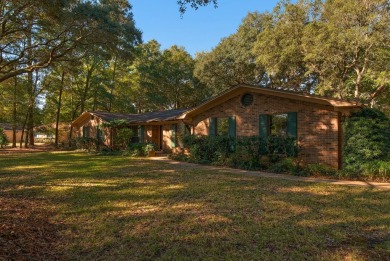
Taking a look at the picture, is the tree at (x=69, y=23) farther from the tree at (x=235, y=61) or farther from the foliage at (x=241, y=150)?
the tree at (x=235, y=61)

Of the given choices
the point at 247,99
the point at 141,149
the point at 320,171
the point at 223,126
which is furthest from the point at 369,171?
the point at 141,149

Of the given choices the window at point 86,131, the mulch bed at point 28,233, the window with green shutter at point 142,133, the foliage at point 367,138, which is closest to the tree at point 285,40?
the foliage at point 367,138

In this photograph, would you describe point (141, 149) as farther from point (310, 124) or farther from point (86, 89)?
point (86, 89)

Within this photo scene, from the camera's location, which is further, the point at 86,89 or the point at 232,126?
the point at 86,89

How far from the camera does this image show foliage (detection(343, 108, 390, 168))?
9922mm

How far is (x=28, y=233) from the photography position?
4531mm

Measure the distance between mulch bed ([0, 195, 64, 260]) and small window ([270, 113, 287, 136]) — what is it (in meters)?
10.0

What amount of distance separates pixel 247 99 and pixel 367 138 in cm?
579

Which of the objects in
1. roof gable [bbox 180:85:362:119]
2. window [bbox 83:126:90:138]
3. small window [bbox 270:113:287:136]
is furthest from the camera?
window [bbox 83:126:90:138]

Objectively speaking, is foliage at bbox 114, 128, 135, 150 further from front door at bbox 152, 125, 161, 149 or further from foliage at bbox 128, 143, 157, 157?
foliage at bbox 128, 143, 157, 157

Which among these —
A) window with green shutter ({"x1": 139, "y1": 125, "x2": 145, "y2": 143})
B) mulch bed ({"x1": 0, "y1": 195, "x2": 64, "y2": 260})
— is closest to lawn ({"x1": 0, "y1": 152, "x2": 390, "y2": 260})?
mulch bed ({"x1": 0, "y1": 195, "x2": 64, "y2": 260})

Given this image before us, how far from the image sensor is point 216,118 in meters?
16.1

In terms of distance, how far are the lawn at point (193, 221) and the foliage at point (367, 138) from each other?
233cm

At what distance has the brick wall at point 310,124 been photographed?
11406mm
